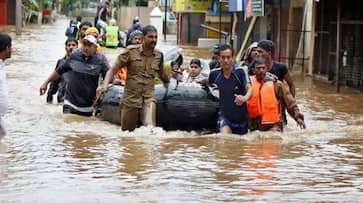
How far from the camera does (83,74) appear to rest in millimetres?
12203

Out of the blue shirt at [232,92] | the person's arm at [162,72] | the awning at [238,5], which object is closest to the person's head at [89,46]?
the person's arm at [162,72]

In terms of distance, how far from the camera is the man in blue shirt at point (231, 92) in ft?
34.4

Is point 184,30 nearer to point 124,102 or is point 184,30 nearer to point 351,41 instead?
point 351,41

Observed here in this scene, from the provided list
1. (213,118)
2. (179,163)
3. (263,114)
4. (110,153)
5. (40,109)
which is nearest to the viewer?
(179,163)

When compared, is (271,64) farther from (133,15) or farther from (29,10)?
(29,10)

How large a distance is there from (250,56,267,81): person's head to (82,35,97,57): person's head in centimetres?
253

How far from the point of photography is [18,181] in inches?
323

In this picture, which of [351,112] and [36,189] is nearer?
[36,189]

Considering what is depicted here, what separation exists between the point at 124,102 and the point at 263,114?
175 cm

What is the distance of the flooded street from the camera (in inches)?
301

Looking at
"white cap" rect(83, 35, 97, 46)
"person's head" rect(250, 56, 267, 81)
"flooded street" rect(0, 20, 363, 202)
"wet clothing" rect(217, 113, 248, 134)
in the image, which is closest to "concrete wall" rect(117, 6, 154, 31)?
"flooded street" rect(0, 20, 363, 202)

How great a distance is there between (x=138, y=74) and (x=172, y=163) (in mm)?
1883

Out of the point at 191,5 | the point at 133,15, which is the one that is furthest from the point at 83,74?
the point at 133,15

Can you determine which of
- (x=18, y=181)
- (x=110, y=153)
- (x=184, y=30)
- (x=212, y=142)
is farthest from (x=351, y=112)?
(x=184, y=30)
